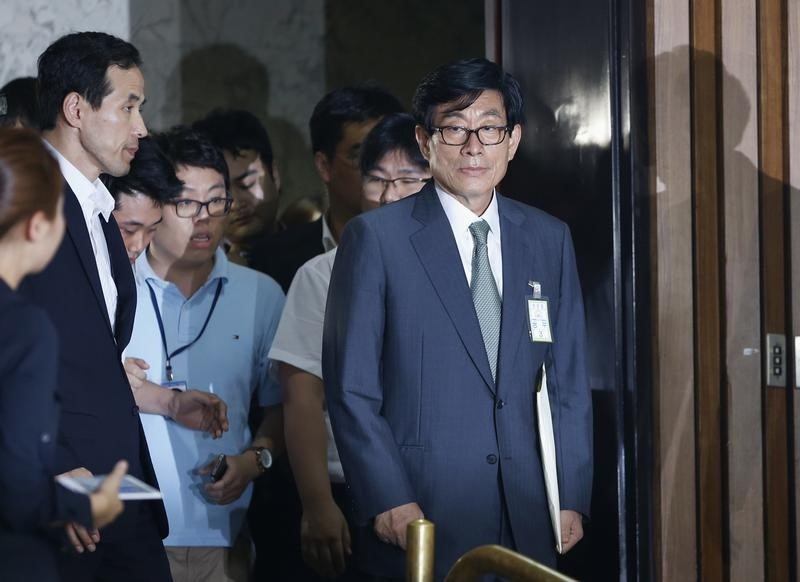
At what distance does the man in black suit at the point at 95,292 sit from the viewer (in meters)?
1.99

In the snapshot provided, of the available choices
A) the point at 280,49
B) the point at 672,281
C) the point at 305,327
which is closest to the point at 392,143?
the point at 305,327

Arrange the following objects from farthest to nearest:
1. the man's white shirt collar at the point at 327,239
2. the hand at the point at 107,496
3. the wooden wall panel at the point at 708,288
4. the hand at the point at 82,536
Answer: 1. the man's white shirt collar at the point at 327,239
2. the wooden wall panel at the point at 708,288
3. the hand at the point at 82,536
4. the hand at the point at 107,496

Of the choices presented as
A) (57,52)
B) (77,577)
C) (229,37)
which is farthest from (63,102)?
(229,37)

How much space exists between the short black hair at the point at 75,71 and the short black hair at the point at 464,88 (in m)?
0.57

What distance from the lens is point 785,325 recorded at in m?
2.54

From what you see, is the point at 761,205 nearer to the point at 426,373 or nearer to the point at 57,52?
the point at 426,373

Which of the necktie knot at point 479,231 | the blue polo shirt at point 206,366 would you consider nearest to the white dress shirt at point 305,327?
the blue polo shirt at point 206,366

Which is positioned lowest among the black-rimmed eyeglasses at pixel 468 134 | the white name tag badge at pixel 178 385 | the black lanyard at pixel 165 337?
the white name tag badge at pixel 178 385

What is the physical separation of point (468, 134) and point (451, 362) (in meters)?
0.44

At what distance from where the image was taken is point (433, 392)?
2197 millimetres

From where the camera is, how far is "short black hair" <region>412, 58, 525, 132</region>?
7.54 feet

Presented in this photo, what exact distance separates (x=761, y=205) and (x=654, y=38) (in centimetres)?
43

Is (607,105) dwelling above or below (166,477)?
above

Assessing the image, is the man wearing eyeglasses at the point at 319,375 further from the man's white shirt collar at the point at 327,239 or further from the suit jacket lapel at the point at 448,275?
the suit jacket lapel at the point at 448,275
